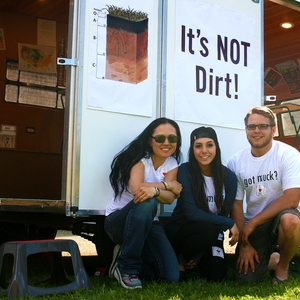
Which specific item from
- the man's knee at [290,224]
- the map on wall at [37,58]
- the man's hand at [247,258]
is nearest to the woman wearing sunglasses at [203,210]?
the man's hand at [247,258]

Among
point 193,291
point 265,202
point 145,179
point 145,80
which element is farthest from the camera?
point 145,80

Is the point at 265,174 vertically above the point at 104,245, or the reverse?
the point at 265,174

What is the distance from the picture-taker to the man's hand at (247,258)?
3.89 m

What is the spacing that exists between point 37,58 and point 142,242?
350cm

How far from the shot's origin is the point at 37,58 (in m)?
6.32

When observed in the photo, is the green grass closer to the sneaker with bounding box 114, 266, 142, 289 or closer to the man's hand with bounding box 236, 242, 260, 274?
the sneaker with bounding box 114, 266, 142, 289

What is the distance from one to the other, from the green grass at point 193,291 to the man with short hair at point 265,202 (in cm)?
20

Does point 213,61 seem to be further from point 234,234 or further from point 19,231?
point 19,231

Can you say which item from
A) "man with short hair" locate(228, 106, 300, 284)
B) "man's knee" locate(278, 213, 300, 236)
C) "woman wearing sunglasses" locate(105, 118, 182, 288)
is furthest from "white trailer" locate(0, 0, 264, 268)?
"man's knee" locate(278, 213, 300, 236)

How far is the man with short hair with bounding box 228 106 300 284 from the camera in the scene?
3.81 metres

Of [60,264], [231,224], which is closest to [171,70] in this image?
[231,224]

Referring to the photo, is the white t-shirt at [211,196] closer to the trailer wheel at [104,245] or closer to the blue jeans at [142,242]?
the blue jeans at [142,242]

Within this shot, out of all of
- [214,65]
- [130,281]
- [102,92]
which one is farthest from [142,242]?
[214,65]

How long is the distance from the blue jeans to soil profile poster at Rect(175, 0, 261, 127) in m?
1.02
